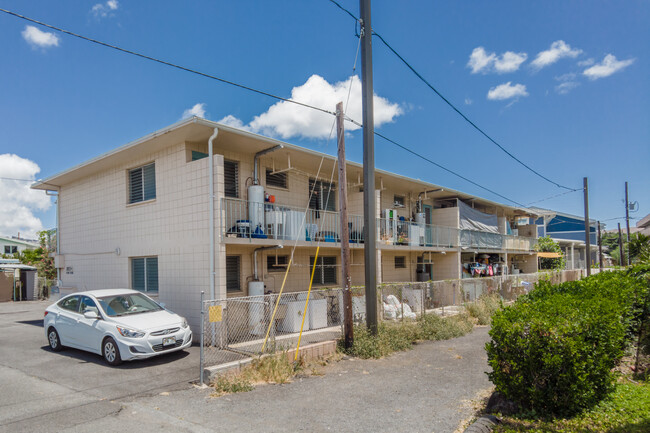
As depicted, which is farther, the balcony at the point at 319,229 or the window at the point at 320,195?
the window at the point at 320,195

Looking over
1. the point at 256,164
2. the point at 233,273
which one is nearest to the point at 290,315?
the point at 233,273

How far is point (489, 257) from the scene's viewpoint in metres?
26.8

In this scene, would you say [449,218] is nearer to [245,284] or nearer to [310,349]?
[245,284]

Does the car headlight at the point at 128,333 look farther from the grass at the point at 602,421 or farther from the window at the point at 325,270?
the window at the point at 325,270

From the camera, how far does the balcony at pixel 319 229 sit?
11.8 meters

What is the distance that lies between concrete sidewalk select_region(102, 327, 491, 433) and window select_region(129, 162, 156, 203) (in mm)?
7440

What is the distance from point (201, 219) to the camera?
35.8 ft

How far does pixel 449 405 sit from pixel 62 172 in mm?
14446

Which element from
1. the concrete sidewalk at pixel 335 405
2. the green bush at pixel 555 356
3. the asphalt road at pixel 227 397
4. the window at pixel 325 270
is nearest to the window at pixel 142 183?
the asphalt road at pixel 227 397

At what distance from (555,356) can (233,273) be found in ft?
30.6

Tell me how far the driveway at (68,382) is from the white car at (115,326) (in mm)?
299

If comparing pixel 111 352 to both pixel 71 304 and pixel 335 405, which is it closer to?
pixel 71 304

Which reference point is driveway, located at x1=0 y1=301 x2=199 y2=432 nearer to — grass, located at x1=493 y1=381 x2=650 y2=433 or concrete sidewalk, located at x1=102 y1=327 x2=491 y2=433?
concrete sidewalk, located at x1=102 y1=327 x2=491 y2=433

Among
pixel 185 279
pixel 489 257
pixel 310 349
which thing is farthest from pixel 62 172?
pixel 489 257
